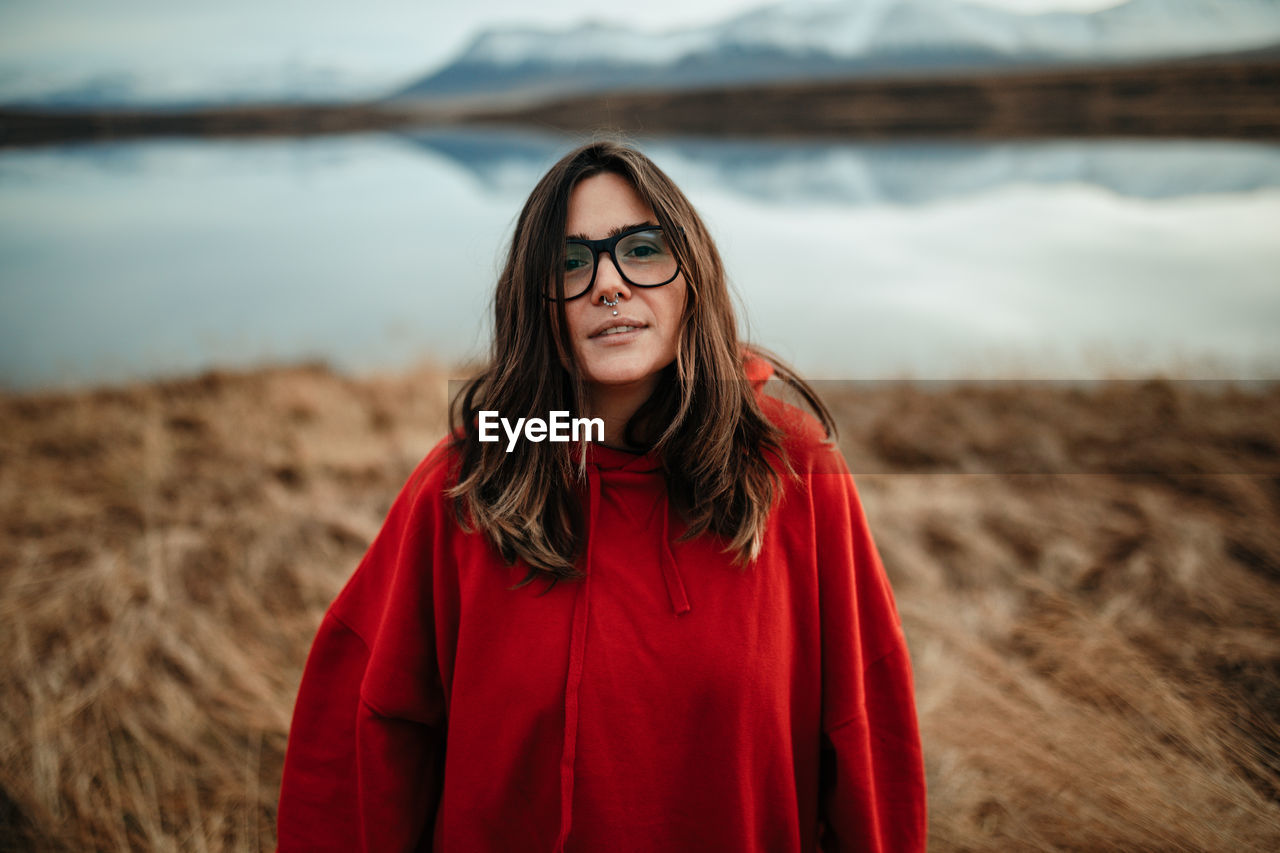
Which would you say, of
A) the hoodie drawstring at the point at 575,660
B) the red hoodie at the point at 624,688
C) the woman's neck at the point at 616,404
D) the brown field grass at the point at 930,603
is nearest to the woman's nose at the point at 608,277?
the woman's neck at the point at 616,404

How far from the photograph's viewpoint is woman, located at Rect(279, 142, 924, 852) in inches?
55.7

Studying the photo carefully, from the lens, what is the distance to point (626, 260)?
56.1 inches

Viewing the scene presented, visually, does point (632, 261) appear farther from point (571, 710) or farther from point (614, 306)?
point (571, 710)

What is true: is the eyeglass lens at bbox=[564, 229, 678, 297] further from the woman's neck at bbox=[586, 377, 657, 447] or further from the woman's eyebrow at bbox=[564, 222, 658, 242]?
the woman's neck at bbox=[586, 377, 657, 447]

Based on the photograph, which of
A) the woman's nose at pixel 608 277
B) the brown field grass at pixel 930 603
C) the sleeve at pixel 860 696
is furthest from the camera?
the brown field grass at pixel 930 603

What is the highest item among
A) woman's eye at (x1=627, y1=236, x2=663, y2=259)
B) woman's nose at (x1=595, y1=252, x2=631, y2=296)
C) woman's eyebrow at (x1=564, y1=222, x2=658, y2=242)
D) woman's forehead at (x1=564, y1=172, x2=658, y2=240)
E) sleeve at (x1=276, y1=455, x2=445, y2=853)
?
woman's forehead at (x1=564, y1=172, x2=658, y2=240)

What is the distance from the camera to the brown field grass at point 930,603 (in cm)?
244

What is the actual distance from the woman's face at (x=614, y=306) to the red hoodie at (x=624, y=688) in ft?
0.76

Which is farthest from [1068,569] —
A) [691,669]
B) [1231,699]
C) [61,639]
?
[61,639]

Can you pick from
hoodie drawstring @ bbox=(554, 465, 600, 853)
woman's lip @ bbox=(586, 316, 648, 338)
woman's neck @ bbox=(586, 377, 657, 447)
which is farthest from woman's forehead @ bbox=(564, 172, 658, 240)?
hoodie drawstring @ bbox=(554, 465, 600, 853)

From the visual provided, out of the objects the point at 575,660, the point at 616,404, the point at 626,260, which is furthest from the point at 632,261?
the point at 575,660

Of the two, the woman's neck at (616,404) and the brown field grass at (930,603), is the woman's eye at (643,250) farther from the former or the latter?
the brown field grass at (930,603)

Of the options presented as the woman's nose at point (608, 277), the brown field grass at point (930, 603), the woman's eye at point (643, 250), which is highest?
the woman's eye at point (643, 250)

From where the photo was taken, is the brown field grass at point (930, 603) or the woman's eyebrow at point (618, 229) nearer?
the woman's eyebrow at point (618, 229)
